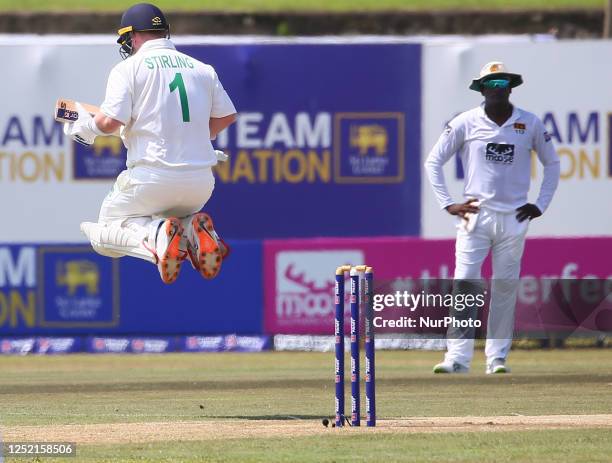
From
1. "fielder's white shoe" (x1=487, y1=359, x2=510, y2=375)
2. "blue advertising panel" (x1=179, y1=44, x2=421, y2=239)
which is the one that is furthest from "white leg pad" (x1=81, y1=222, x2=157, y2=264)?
"blue advertising panel" (x1=179, y1=44, x2=421, y2=239)

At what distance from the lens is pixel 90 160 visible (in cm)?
1614

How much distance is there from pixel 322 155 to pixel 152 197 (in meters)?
6.75

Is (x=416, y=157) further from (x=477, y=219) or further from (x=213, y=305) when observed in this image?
(x=477, y=219)

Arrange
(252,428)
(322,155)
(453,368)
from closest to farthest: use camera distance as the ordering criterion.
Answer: (252,428), (453,368), (322,155)

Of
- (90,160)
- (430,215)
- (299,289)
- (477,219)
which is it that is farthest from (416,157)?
(477,219)

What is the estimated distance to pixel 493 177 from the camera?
11.6 metres

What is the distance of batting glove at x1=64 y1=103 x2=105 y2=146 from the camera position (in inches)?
374

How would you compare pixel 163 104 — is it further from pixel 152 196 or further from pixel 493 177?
pixel 493 177

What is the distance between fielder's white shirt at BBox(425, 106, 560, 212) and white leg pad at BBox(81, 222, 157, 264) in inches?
108

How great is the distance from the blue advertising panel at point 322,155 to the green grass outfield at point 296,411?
2213 millimetres

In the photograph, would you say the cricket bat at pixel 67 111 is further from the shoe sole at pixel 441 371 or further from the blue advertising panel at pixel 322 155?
the blue advertising panel at pixel 322 155

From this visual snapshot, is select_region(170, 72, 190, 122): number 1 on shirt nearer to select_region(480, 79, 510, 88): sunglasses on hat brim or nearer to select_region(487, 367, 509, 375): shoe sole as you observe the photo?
select_region(480, 79, 510, 88): sunglasses on hat brim

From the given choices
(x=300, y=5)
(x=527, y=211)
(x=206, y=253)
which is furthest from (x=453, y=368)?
(x=300, y=5)

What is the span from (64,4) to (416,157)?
27.8 ft
